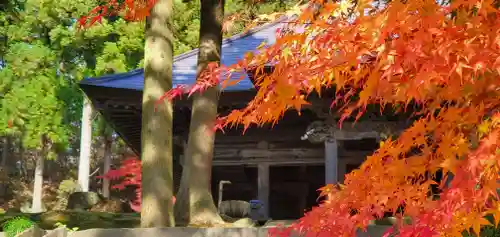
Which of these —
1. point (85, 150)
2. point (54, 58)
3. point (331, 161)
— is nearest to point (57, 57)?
point (54, 58)

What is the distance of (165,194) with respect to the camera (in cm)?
770

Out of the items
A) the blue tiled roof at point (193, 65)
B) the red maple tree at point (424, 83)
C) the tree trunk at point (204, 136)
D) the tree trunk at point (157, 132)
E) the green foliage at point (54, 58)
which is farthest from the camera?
the green foliage at point (54, 58)

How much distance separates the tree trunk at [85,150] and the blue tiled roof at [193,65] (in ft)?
38.2

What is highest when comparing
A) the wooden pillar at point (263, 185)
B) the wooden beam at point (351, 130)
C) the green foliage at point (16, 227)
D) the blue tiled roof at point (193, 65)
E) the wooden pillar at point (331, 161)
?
the blue tiled roof at point (193, 65)

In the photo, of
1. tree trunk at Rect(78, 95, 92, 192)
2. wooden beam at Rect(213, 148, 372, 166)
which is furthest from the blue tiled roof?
tree trunk at Rect(78, 95, 92, 192)

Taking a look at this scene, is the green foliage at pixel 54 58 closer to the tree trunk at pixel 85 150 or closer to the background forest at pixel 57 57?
the background forest at pixel 57 57

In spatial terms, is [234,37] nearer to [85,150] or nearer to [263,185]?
[263,185]

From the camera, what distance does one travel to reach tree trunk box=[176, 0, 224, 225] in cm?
852

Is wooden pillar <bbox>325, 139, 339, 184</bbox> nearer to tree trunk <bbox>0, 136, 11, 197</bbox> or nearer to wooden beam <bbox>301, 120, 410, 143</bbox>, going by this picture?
wooden beam <bbox>301, 120, 410, 143</bbox>

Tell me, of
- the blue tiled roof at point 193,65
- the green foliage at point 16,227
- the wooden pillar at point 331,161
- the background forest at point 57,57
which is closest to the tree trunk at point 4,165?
the background forest at point 57,57

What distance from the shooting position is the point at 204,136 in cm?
867

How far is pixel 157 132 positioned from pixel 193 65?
6138mm

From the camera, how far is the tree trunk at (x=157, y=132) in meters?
7.68

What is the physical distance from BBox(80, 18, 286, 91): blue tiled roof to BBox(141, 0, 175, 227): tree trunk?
308 cm
